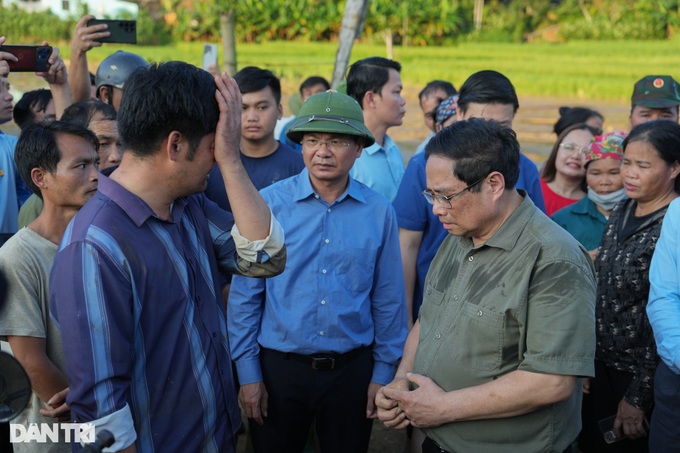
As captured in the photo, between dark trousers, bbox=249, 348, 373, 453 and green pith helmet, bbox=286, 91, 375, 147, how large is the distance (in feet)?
3.47

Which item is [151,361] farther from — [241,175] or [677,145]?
[677,145]

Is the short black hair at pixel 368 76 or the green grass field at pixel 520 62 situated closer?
the short black hair at pixel 368 76

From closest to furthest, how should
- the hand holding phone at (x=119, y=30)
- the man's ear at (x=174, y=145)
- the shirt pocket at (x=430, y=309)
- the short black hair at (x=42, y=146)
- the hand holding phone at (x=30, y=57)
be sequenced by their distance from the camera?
the man's ear at (x=174, y=145) < the shirt pocket at (x=430, y=309) < the short black hair at (x=42, y=146) < the hand holding phone at (x=30, y=57) < the hand holding phone at (x=119, y=30)

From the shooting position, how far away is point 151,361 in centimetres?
216

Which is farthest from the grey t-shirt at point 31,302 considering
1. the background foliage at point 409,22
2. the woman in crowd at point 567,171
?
the background foliage at point 409,22

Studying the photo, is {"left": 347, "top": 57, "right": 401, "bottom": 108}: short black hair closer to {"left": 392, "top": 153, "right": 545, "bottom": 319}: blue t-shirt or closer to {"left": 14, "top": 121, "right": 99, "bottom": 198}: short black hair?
{"left": 392, "top": 153, "right": 545, "bottom": 319}: blue t-shirt

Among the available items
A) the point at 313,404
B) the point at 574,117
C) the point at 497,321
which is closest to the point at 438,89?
the point at 574,117

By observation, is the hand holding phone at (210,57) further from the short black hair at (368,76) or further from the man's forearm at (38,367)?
the man's forearm at (38,367)

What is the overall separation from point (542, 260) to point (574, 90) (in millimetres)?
22649

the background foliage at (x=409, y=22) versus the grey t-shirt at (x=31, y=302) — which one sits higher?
the background foliage at (x=409, y=22)

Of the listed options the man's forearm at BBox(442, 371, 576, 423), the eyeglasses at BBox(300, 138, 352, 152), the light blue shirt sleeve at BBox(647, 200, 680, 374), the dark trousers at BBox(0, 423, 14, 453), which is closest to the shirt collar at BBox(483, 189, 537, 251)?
the man's forearm at BBox(442, 371, 576, 423)

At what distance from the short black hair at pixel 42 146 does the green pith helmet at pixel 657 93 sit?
13.8ft

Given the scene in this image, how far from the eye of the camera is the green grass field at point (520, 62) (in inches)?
931

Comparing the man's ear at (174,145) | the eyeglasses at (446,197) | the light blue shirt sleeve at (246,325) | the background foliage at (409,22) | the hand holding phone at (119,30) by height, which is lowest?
the light blue shirt sleeve at (246,325)
